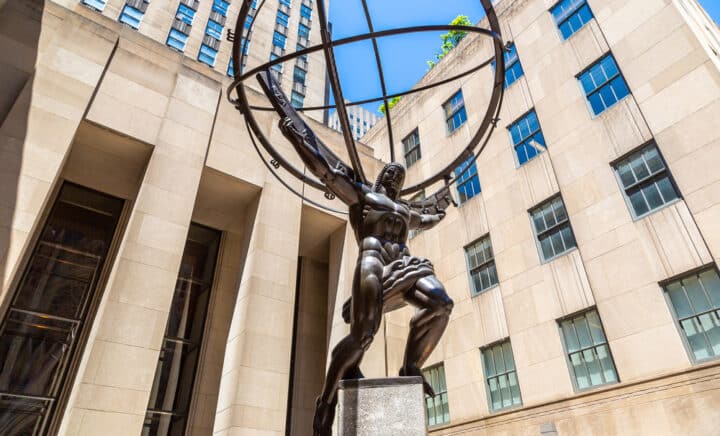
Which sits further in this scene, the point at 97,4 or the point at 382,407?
the point at 97,4

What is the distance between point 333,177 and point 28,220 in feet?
35.3

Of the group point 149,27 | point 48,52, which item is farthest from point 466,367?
point 149,27

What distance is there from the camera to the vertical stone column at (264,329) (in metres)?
12.9

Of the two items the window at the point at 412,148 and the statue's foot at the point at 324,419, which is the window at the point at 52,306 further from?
the window at the point at 412,148

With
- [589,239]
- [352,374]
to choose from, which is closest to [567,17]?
[589,239]

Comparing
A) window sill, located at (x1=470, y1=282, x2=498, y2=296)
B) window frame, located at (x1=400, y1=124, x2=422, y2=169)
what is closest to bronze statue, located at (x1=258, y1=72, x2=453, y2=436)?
window sill, located at (x1=470, y1=282, x2=498, y2=296)

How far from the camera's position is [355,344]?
15.2 ft

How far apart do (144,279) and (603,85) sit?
16506 millimetres

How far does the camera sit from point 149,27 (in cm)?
3183

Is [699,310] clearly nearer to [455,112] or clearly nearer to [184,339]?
[455,112]

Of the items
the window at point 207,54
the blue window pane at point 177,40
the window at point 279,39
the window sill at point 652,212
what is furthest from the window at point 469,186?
the window at point 279,39

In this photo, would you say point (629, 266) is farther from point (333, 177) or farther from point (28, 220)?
point (28, 220)

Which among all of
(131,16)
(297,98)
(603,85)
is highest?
(131,16)

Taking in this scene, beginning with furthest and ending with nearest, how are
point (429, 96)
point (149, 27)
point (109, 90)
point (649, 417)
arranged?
point (149, 27) → point (429, 96) → point (109, 90) → point (649, 417)
